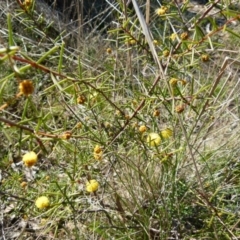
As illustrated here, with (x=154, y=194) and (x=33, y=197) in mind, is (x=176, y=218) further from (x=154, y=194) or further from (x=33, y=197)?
(x=33, y=197)

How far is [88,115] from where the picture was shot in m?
1.54

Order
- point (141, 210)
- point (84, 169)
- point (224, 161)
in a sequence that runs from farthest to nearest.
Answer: point (224, 161) → point (141, 210) → point (84, 169)

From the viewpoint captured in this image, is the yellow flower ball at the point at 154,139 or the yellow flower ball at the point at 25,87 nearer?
the yellow flower ball at the point at 25,87

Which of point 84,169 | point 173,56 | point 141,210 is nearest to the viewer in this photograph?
point 173,56

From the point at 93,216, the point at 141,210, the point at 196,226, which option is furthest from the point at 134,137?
the point at 196,226

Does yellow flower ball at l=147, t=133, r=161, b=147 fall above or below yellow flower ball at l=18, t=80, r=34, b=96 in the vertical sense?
below

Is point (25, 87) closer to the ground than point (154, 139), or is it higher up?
higher up

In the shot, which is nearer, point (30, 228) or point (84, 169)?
point (84, 169)

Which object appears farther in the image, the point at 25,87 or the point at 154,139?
the point at 154,139

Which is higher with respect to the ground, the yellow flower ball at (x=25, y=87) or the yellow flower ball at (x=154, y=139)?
the yellow flower ball at (x=25, y=87)

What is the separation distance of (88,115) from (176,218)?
0.50 m

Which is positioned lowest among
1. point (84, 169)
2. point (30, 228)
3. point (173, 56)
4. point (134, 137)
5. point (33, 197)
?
point (30, 228)

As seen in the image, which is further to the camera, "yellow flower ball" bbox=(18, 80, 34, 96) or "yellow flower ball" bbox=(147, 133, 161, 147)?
"yellow flower ball" bbox=(147, 133, 161, 147)

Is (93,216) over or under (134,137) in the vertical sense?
under
